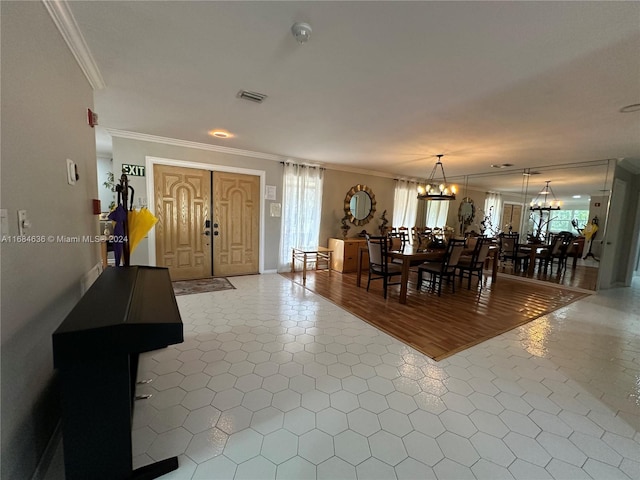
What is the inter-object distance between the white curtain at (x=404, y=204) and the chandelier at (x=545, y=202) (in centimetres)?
267

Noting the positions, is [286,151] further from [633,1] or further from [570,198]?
[570,198]

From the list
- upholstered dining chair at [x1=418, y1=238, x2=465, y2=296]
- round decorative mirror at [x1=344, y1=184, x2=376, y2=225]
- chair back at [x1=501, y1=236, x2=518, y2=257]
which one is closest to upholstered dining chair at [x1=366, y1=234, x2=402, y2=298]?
upholstered dining chair at [x1=418, y1=238, x2=465, y2=296]

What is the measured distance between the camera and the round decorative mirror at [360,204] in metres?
6.47

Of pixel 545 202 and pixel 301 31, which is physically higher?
pixel 301 31

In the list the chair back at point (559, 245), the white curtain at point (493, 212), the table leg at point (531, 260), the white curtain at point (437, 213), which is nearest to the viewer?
the chair back at point (559, 245)

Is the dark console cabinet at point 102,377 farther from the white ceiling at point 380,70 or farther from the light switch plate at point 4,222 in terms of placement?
the white ceiling at point 380,70

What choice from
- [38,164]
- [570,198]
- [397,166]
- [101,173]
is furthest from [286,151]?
[570,198]

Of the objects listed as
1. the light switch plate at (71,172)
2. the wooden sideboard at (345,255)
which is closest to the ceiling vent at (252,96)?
the light switch plate at (71,172)

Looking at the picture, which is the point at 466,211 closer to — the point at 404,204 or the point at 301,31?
the point at 404,204

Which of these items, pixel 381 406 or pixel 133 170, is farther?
pixel 133 170

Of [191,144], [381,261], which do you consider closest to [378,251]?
[381,261]

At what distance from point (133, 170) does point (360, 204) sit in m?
4.73

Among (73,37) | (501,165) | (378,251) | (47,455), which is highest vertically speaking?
(501,165)

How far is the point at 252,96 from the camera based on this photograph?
2.59m
